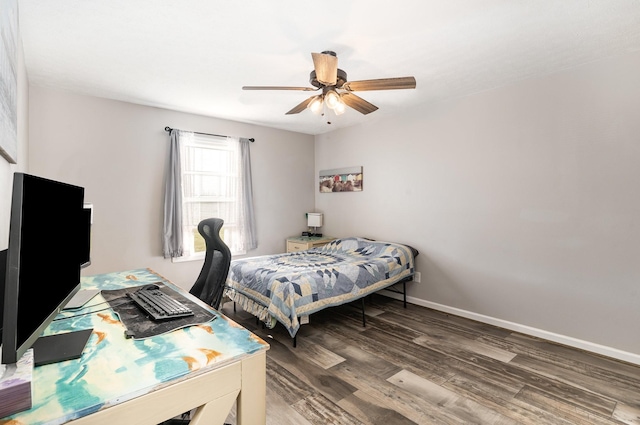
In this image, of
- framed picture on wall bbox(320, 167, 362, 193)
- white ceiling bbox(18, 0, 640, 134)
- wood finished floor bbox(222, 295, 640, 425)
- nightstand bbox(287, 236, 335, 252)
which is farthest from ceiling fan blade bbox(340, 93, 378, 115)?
nightstand bbox(287, 236, 335, 252)

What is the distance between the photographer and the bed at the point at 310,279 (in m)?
2.73

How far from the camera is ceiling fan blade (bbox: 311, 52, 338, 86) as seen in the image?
2.02 meters

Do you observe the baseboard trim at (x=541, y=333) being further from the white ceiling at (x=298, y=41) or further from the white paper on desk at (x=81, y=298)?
the white paper on desk at (x=81, y=298)

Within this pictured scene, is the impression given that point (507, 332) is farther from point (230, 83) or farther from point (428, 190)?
point (230, 83)

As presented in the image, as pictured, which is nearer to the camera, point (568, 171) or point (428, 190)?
point (568, 171)

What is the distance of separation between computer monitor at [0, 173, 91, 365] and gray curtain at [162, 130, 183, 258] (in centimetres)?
262

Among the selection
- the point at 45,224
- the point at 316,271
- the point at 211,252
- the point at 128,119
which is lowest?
the point at 316,271

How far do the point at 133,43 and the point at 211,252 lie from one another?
1.69 metres

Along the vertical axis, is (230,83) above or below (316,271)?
above

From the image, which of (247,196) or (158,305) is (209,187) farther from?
(158,305)

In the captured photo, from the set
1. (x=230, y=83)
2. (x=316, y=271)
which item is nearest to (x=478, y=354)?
(x=316, y=271)

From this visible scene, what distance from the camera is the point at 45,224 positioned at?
2.90 ft

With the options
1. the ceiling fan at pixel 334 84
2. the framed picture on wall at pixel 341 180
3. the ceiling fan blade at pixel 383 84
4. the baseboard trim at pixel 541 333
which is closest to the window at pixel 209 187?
the framed picture on wall at pixel 341 180

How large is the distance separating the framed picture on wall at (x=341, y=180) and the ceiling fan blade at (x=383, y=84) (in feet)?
7.37
